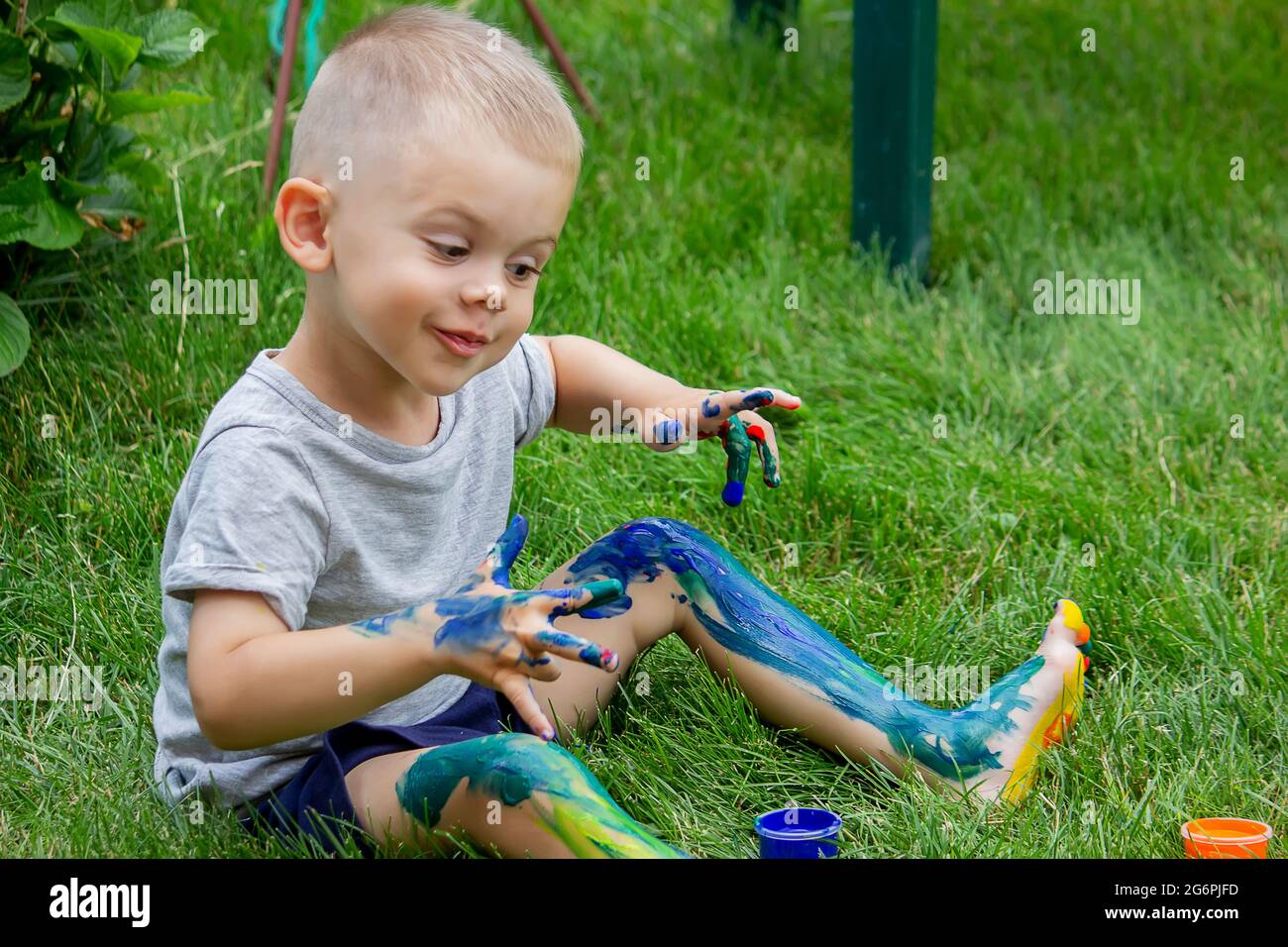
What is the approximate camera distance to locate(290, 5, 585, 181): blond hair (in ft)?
5.46

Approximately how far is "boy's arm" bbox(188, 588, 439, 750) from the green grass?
31cm

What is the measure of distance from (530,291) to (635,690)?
0.68 meters

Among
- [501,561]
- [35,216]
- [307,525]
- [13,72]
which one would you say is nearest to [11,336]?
[35,216]

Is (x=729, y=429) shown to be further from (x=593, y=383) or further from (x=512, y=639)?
(x=512, y=639)

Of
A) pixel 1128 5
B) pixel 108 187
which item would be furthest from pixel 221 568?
pixel 1128 5

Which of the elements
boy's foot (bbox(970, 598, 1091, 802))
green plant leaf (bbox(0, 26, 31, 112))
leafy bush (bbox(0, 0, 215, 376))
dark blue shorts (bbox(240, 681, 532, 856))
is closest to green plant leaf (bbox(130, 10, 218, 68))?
leafy bush (bbox(0, 0, 215, 376))

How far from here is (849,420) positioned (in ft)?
9.91

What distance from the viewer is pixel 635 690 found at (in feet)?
7.08

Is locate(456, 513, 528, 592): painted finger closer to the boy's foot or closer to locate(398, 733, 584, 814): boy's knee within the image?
locate(398, 733, 584, 814): boy's knee

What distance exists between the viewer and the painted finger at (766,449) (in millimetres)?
1971

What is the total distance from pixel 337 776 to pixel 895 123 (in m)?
2.34

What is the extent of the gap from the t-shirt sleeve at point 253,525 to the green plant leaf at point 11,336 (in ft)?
3.35

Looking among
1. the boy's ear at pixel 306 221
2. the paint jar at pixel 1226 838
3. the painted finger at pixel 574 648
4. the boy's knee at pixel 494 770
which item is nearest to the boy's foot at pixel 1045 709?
the paint jar at pixel 1226 838

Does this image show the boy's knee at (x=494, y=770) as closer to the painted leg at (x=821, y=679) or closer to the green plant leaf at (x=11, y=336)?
the painted leg at (x=821, y=679)
